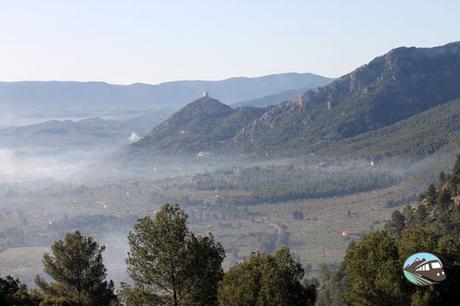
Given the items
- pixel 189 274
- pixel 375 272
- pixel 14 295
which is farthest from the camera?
pixel 14 295

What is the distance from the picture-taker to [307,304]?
35.5 metres

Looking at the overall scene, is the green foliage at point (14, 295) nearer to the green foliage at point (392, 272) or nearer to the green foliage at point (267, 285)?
the green foliage at point (267, 285)

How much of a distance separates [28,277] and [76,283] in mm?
118576

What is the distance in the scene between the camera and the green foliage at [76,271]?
144ft

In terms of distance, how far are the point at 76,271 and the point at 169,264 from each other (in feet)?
35.1

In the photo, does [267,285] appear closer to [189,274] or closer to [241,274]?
[241,274]

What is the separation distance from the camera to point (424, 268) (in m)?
26.4

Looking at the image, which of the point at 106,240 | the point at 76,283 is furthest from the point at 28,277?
the point at 76,283

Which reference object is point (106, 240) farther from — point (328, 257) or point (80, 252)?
point (80, 252)

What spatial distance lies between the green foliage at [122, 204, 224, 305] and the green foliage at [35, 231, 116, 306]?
7834 mm

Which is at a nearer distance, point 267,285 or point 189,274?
point 267,285

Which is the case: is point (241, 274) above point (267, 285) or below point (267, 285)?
above

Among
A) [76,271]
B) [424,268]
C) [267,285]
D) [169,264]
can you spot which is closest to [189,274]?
[169,264]

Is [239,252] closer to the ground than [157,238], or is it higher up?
closer to the ground
